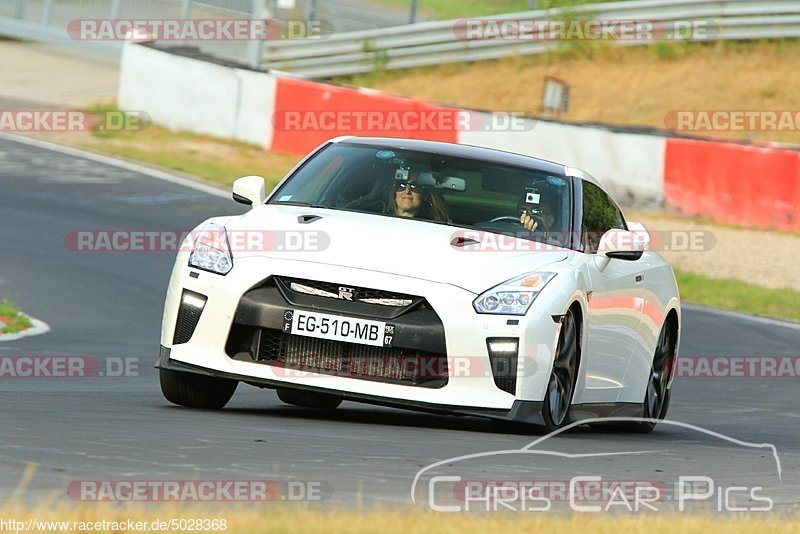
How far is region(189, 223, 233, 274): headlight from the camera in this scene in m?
7.59

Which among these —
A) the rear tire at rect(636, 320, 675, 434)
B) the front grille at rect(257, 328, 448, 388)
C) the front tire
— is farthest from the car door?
the front grille at rect(257, 328, 448, 388)

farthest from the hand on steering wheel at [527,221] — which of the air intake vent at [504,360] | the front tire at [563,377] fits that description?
the air intake vent at [504,360]

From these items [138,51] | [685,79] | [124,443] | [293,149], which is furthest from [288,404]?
[685,79]

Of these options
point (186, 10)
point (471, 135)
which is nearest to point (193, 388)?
point (471, 135)

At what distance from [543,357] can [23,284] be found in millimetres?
7271

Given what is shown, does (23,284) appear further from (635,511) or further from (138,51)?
→ (138,51)

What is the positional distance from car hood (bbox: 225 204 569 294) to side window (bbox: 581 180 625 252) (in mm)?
554

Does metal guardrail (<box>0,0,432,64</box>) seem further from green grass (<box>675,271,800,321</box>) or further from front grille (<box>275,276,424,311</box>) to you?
front grille (<box>275,276,424,311</box>)

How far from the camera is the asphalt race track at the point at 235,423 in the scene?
18.7ft

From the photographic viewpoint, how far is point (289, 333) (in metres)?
7.34

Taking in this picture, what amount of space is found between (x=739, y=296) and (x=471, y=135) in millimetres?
6087

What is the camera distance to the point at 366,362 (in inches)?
288

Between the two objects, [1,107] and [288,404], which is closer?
[288,404]

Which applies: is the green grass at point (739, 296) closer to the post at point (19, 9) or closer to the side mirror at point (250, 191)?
the side mirror at point (250, 191)
